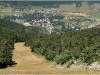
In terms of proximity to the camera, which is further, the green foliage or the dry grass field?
the green foliage

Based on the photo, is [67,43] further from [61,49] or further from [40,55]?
[40,55]

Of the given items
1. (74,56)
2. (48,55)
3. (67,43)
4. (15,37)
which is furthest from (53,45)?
(15,37)

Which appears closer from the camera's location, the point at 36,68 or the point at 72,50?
the point at 36,68

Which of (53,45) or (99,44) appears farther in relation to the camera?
(53,45)

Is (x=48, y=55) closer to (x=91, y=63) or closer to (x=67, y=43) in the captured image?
(x=67, y=43)

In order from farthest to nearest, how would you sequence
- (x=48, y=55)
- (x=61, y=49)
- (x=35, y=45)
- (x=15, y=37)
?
1. (x=15, y=37)
2. (x=35, y=45)
3. (x=61, y=49)
4. (x=48, y=55)

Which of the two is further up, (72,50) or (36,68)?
(72,50)

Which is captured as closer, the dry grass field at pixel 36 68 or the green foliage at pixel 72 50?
the dry grass field at pixel 36 68

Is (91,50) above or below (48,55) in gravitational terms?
above

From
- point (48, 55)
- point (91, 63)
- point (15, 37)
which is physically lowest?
point (15, 37)

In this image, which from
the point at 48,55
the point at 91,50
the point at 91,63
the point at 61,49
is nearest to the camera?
the point at 91,63
